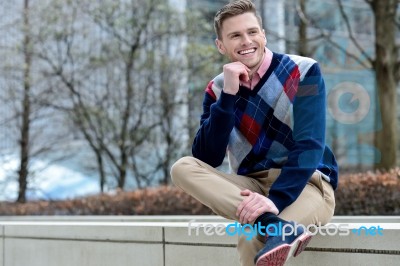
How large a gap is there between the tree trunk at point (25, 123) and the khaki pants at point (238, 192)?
10.5 meters

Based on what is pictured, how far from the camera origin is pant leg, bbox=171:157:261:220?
2.83 metres

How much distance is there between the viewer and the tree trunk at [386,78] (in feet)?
29.3

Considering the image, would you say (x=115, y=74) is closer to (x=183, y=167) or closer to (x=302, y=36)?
(x=302, y=36)

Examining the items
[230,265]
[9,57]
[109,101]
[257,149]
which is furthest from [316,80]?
[9,57]

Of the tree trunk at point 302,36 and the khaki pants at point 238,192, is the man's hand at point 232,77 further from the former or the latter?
the tree trunk at point 302,36

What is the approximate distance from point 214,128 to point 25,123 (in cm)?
1132

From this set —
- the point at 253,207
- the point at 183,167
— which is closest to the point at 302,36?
the point at 183,167

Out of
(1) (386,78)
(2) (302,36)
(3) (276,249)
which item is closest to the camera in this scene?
(3) (276,249)

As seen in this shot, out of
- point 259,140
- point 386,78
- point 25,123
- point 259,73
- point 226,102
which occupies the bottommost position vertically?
point 25,123

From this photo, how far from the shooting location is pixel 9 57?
1331cm

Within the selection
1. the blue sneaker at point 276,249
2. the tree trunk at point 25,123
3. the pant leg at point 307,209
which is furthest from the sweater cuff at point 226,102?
the tree trunk at point 25,123

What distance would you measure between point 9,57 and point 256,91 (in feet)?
36.6

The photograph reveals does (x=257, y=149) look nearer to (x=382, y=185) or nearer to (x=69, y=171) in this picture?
(x=382, y=185)

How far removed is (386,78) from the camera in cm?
904
